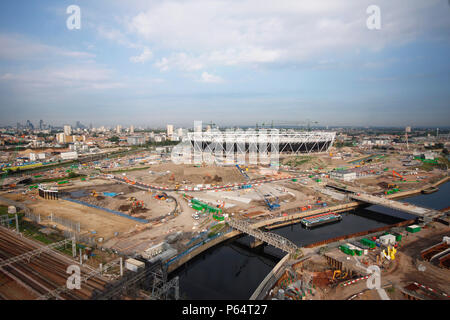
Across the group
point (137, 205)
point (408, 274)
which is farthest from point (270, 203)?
point (408, 274)

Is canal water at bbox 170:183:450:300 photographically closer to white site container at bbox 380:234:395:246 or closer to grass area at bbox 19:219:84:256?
white site container at bbox 380:234:395:246

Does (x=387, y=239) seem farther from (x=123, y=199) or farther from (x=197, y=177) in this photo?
(x=123, y=199)

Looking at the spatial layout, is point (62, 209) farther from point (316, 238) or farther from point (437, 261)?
point (437, 261)

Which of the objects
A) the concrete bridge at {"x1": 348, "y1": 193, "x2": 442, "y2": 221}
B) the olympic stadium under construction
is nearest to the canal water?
the concrete bridge at {"x1": 348, "y1": 193, "x2": 442, "y2": 221}

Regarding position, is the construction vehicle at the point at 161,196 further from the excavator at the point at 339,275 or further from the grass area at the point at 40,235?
the excavator at the point at 339,275
